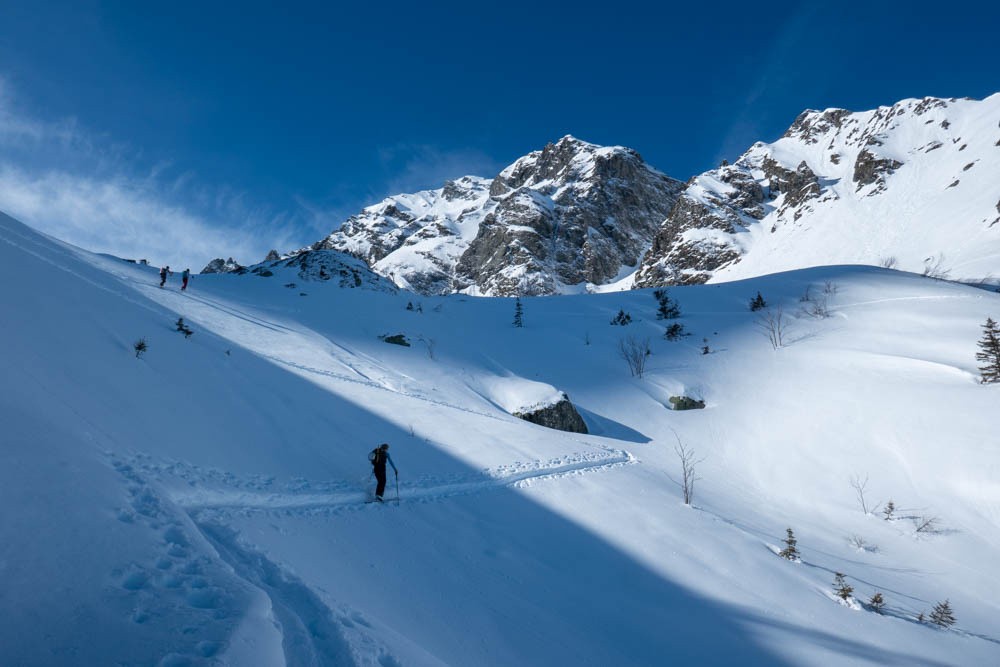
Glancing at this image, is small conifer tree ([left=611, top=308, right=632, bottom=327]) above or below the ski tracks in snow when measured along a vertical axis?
above

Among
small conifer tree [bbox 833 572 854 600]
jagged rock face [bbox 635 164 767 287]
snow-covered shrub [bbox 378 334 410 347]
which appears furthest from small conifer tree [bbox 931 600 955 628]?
jagged rock face [bbox 635 164 767 287]

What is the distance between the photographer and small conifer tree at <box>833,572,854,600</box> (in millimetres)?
6422

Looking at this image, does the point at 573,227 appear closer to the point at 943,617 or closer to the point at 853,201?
the point at 853,201

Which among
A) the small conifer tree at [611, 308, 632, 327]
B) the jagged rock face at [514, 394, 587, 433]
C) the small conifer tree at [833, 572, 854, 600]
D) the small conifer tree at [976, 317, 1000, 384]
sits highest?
the small conifer tree at [611, 308, 632, 327]

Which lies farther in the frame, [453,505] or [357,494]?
[453,505]

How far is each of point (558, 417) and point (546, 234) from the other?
102454mm

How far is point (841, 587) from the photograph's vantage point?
6922 millimetres

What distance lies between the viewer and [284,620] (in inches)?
127

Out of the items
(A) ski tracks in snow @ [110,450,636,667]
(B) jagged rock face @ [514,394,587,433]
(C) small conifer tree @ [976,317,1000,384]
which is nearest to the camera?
(A) ski tracks in snow @ [110,450,636,667]

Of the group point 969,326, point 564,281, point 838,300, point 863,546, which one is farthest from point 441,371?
point 564,281

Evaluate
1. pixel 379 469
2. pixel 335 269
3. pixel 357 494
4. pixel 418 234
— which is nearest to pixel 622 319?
pixel 379 469

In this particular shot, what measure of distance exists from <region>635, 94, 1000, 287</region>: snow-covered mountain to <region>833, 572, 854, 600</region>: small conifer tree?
4742 cm

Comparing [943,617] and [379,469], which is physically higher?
[943,617]

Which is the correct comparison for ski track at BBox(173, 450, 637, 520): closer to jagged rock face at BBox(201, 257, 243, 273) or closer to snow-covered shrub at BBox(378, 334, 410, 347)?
snow-covered shrub at BBox(378, 334, 410, 347)
